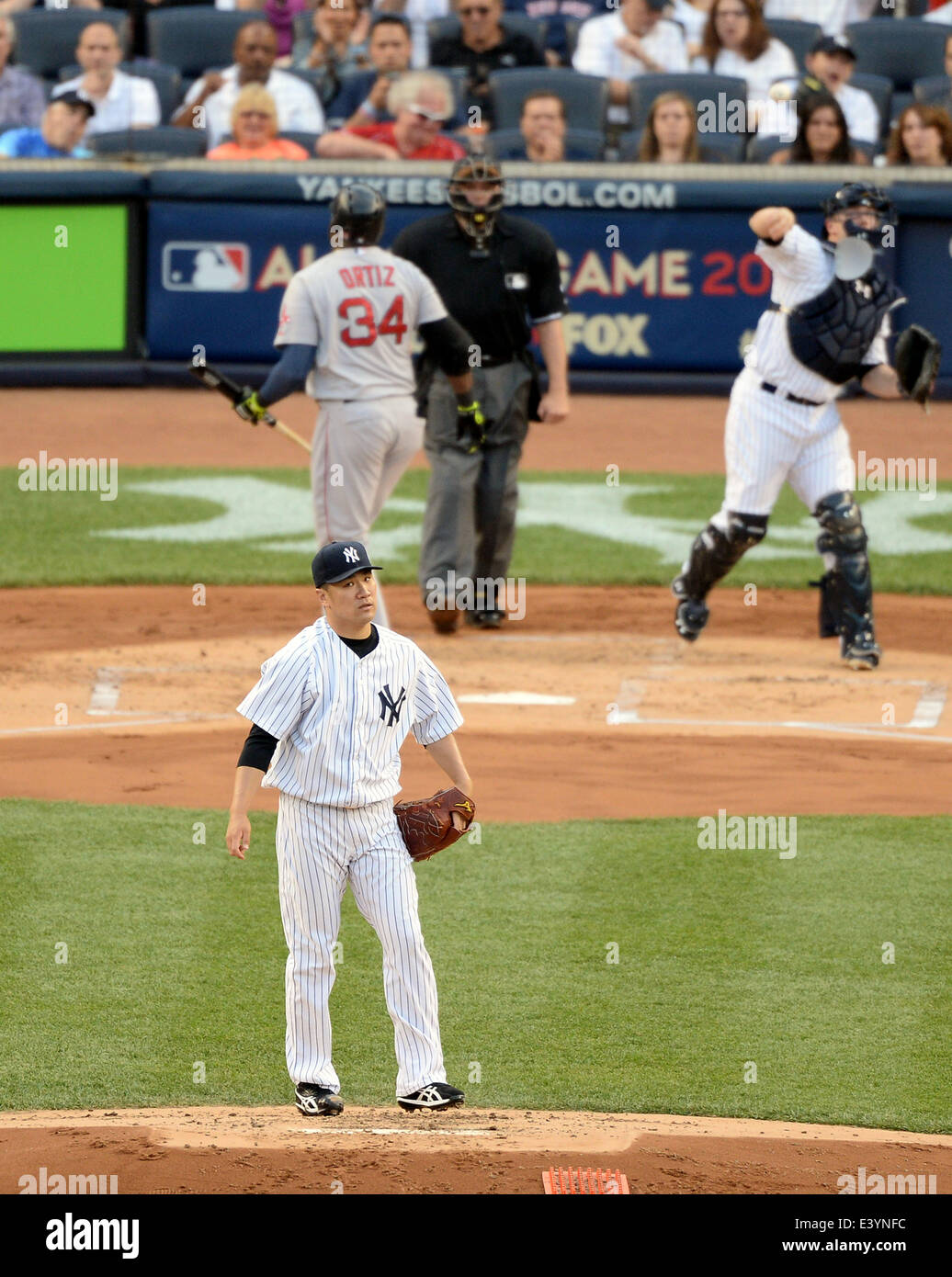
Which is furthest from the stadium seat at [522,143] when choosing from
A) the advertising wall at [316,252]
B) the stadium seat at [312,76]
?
the stadium seat at [312,76]

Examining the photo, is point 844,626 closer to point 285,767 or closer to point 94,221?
point 285,767

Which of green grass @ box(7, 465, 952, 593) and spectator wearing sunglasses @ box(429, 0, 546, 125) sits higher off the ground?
spectator wearing sunglasses @ box(429, 0, 546, 125)

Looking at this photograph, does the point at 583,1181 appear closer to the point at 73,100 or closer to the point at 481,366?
the point at 481,366

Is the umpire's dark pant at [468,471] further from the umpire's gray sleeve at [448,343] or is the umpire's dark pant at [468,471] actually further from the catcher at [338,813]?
the catcher at [338,813]

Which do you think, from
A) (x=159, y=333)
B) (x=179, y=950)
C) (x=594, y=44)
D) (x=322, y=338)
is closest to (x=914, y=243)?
(x=594, y=44)

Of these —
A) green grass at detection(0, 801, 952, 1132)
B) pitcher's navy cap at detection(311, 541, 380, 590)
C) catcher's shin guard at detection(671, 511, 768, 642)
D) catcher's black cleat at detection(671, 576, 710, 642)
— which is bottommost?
green grass at detection(0, 801, 952, 1132)

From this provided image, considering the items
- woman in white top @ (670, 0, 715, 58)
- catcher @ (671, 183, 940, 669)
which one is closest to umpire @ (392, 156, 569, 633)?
catcher @ (671, 183, 940, 669)

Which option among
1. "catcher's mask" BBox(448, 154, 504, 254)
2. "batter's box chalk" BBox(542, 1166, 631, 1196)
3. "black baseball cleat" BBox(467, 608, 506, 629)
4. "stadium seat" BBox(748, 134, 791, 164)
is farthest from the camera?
"stadium seat" BBox(748, 134, 791, 164)

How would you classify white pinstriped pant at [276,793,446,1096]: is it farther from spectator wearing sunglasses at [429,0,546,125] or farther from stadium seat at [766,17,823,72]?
stadium seat at [766,17,823,72]
